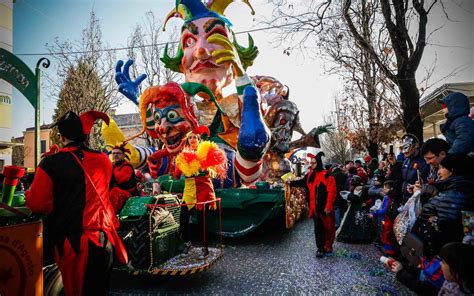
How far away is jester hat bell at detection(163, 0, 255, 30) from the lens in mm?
7520

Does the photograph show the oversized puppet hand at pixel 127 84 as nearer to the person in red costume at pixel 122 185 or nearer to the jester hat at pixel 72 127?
the person in red costume at pixel 122 185

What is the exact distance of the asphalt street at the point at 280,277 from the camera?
4.34 metres

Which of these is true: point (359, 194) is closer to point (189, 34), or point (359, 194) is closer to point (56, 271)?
point (189, 34)

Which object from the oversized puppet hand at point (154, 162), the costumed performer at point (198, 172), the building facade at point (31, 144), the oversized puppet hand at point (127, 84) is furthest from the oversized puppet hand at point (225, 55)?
the building facade at point (31, 144)

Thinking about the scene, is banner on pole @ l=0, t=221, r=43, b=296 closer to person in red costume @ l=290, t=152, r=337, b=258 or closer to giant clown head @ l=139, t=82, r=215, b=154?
giant clown head @ l=139, t=82, r=215, b=154

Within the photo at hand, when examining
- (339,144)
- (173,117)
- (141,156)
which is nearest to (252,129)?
(173,117)

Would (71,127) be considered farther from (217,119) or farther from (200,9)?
(200,9)

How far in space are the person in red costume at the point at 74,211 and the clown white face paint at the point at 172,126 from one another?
3.56 m

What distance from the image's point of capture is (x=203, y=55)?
743 cm

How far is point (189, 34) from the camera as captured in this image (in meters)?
7.62

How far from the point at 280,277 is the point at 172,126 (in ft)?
10.9

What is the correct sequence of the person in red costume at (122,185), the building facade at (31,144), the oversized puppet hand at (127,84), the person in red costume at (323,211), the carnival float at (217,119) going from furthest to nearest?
the building facade at (31,144), the oversized puppet hand at (127,84), the person in red costume at (323,211), the carnival float at (217,119), the person in red costume at (122,185)

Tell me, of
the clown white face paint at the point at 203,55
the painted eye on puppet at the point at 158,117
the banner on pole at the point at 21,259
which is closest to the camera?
the banner on pole at the point at 21,259

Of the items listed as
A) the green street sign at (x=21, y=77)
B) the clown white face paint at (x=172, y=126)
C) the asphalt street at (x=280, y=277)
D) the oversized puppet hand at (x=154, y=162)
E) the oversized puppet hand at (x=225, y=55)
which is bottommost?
the asphalt street at (x=280, y=277)
